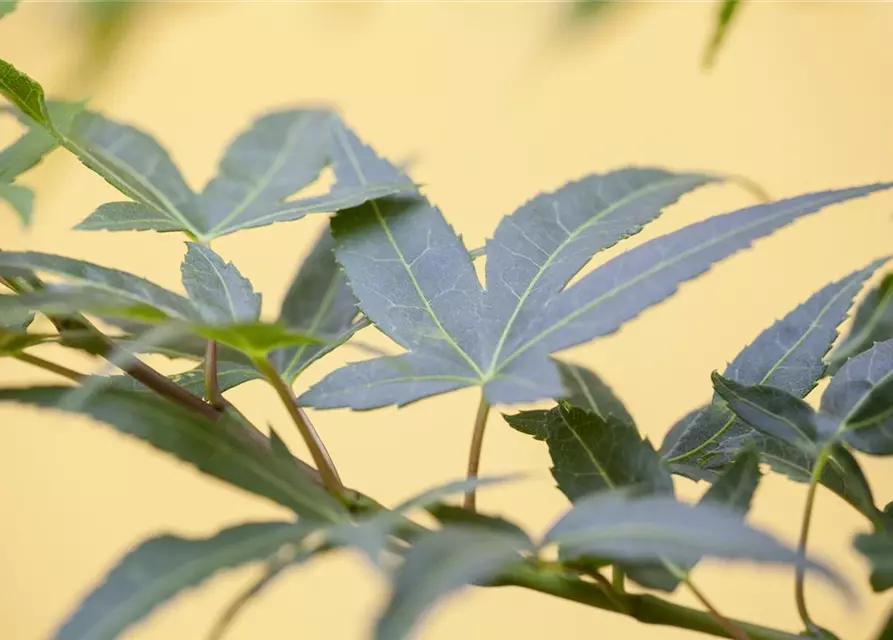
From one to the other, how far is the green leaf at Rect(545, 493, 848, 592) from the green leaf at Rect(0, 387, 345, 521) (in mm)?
58

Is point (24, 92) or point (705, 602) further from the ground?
point (24, 92)

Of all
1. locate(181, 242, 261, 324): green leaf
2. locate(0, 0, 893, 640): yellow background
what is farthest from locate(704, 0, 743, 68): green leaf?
locate(0, 0, 893, 640): yellow background

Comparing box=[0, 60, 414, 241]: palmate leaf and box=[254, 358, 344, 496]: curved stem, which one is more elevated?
box=[0, 60, 414, 241]: palmate leaf

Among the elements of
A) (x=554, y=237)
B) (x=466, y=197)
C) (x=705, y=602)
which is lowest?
(x=705, y=602)

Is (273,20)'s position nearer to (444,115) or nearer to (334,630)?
(444,115)

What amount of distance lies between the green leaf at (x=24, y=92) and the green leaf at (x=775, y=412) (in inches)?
8.4

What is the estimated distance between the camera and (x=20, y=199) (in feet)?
0.75

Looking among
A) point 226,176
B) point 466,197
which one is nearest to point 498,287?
point 226,176

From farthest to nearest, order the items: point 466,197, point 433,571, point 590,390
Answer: point 466,197, point 590,390, point 433,571

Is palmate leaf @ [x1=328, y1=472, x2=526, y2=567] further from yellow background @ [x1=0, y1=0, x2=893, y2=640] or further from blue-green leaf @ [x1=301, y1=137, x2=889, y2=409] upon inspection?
yellow background @ [x1=0, y1=0, x2=893, y2=640]

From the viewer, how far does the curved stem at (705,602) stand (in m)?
0.21

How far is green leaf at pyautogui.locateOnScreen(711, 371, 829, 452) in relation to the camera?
249 mm

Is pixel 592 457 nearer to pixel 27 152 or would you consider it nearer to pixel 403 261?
pixel 403 261

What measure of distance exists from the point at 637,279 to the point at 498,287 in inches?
2.0
